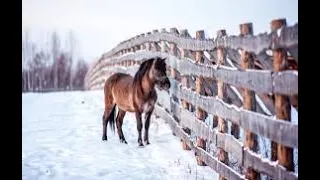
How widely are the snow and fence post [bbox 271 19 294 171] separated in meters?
1.42

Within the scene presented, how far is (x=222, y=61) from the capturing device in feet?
14.3

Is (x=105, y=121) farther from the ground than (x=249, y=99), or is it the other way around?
(x=249, y=99)

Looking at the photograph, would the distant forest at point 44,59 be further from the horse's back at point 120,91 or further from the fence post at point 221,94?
the fence post at point 221,94

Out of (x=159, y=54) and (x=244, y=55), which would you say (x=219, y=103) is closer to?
(x=244, y=55)

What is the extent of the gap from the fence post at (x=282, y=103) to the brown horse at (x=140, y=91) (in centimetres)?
279

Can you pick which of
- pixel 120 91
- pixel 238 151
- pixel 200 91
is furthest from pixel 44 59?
pixel 238 151

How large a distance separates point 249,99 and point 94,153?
8.01ft

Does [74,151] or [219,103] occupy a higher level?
[219,103]

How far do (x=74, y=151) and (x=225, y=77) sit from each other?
2274 millimetres

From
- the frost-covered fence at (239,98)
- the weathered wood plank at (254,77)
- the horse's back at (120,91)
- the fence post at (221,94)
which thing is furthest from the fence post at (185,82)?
the fence post at (221,94)

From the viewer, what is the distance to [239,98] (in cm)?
438

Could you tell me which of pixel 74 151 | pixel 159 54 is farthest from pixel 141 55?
pixel 74 151

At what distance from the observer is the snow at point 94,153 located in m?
4.59

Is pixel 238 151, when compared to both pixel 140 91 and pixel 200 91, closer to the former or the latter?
pixel 200 91
